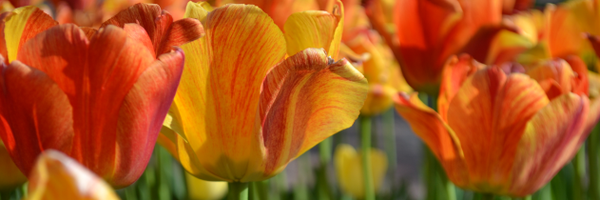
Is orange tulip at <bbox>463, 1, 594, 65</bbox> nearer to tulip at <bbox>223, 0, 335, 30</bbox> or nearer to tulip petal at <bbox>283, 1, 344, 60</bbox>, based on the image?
tulip at <bbox>223, 0, 335, 30</bbox>

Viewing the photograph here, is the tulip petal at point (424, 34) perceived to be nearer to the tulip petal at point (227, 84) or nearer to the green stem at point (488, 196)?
the green stem at point (488, 196)

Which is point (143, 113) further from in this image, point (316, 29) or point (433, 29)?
point (433, 29)

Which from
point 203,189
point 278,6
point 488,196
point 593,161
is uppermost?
point 278,6

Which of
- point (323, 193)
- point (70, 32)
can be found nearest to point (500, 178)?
point (70, 32)

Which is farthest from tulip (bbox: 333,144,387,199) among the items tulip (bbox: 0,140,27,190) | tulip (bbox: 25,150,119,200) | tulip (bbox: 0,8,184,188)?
tulip (bbox: 25,150,119,200)

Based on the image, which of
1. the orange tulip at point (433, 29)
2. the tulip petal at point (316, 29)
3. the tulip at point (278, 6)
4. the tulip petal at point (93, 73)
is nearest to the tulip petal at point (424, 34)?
the orange tulip at point (433, 29)

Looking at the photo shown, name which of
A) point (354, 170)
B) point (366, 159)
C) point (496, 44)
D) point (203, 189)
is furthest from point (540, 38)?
point (203, 189)
